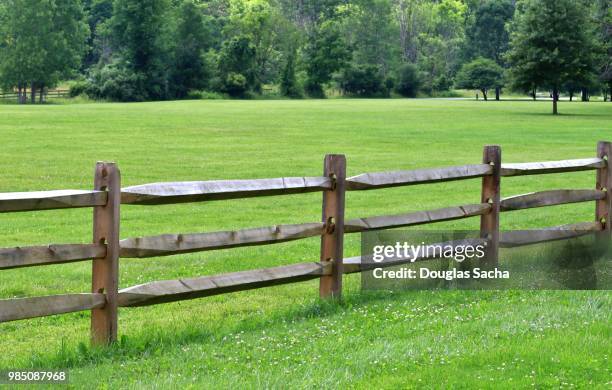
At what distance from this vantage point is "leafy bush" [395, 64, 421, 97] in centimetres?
12756

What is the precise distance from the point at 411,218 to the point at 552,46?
61269 millimetres

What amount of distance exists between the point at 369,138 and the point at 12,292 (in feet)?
104

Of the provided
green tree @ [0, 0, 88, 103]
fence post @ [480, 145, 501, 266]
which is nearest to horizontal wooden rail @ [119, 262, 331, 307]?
fence post @ [480, 145, 501, 266]

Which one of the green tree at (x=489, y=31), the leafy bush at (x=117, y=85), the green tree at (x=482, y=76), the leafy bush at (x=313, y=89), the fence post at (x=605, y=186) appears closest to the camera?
the fence post at (x=605, y=186)

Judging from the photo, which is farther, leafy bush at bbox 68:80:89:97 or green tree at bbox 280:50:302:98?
green tree at bbox 280:50:302:98

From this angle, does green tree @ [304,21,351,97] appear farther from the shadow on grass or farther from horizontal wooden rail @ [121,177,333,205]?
horizontal wooden rail @ [121,177,333,205]

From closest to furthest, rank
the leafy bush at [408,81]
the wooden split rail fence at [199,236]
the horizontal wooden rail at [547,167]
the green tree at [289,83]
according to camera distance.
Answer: the wooden split rail fence at [199,236], the horizontal wooden rail at [547,167], the green tree at [289,83], the leafy bush at [408,81]

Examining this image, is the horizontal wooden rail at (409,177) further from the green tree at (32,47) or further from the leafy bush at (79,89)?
the green tree at (32,47)

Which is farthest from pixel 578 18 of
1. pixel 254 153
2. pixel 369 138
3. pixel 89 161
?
pixel 89 161

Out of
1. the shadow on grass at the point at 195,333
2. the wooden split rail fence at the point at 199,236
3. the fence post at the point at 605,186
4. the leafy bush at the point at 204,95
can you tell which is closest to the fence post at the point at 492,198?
the wooden split rail fence at the point at 199,236

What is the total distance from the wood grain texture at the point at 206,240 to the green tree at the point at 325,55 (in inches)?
4562

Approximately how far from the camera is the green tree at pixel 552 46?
221 ft

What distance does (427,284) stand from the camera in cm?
1027

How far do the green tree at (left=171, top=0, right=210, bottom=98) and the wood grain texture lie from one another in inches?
4123
